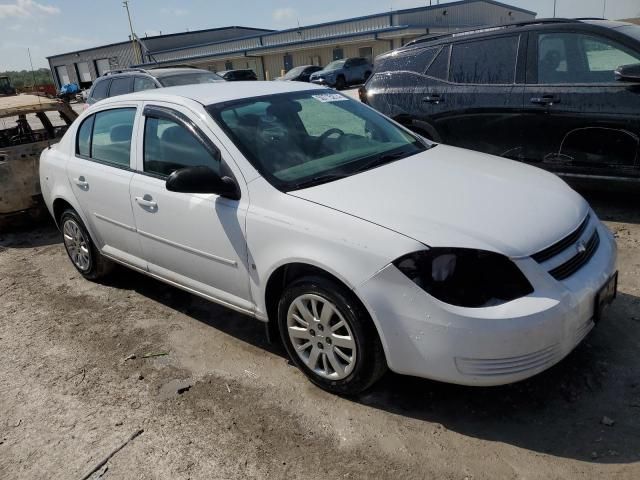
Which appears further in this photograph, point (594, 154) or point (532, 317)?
point (594, 154)

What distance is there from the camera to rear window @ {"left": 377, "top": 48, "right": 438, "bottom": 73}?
19.4ft

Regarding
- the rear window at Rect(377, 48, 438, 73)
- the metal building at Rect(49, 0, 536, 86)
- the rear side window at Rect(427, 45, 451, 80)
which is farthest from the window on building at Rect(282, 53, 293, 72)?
the rear side window at Rect(427, 45, 451, 80)

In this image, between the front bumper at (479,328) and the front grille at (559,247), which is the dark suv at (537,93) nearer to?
the front grille at (559,247)

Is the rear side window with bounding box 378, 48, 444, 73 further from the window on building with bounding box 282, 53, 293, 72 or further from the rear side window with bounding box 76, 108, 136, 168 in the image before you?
the window on building with bounding box 282, 53, 293, 72

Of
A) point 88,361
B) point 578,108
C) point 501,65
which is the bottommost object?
point 88,361

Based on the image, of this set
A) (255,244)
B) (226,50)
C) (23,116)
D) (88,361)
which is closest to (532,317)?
(255,244)

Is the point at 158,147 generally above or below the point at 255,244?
above

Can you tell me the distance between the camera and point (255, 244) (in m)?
3.01

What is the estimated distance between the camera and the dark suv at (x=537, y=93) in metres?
4.68

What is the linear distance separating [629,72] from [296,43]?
39.0 metres

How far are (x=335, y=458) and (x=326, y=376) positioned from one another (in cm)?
49

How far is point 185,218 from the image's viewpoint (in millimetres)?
3391

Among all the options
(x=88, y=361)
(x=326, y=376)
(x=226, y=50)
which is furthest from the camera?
(x=226, y=50)

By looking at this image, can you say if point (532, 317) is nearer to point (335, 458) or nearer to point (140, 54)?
point (335, 458)
